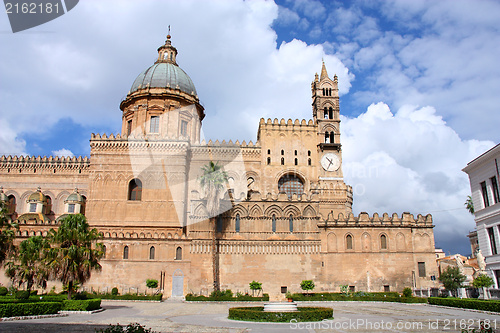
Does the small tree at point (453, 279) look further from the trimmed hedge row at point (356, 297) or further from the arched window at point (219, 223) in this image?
the arched window at point (219, 223)

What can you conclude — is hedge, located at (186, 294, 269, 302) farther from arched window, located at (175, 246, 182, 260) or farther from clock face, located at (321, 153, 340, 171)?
clock face, located at (321, 153, 340, 171)

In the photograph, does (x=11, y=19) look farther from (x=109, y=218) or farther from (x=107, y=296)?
(x=109, y=218)

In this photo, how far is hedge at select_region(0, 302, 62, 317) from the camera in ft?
64.3

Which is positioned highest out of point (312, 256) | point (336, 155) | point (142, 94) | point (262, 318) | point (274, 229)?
point (142, 94)

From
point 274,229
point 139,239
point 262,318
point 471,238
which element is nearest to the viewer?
point 262,318

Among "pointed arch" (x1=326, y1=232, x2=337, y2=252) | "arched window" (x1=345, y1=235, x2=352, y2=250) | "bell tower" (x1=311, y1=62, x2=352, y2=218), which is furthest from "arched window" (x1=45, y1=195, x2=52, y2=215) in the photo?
"arched window" (x1=345, y1=235, x2=352, y2=250)

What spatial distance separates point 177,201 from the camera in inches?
1617

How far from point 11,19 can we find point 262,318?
15177mm

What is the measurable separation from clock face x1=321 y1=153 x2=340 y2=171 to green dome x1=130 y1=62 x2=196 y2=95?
60.6ft

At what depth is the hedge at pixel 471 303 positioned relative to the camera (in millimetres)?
21516

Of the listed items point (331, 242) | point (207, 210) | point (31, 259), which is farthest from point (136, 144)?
point (331, 242)

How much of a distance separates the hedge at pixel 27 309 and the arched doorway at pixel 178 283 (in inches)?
602

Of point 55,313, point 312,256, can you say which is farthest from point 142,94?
point 55,313

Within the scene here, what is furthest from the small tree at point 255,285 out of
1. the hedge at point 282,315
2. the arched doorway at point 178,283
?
the hedge at point 282,315
